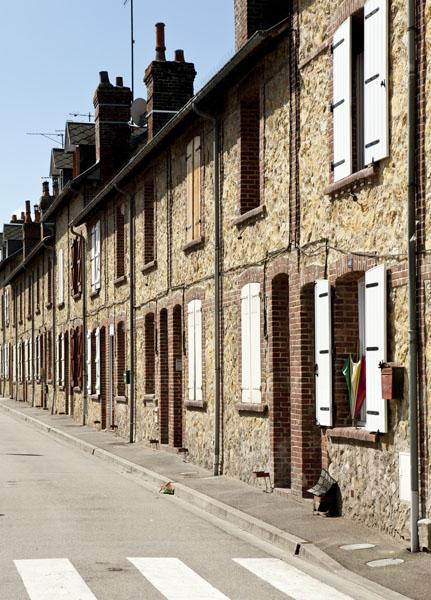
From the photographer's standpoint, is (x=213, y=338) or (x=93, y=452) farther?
(x=93, y=452)

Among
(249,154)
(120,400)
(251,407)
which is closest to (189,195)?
(249,154)

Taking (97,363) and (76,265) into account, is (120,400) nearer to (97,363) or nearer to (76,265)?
(97,363)

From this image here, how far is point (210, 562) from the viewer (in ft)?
33.0

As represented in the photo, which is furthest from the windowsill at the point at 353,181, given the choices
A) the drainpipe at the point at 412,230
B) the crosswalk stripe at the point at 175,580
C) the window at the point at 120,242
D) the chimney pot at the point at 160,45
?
the window at the point at 120,242

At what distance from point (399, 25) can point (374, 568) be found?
5281mm

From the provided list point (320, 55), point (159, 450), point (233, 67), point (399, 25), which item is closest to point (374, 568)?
point (399, 25)

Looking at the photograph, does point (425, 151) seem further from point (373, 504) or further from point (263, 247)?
point (263, 247)

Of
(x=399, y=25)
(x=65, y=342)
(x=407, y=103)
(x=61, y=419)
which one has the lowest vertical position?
(x=61, y=419)

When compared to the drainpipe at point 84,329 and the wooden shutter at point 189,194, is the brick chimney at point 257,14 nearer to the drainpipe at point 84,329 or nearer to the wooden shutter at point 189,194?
the wooden shutter at point 189,194

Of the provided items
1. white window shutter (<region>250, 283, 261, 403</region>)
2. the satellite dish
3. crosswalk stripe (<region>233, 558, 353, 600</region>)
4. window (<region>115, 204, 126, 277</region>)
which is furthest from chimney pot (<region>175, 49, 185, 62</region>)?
crosswalk stripe (<region>233, 558, 353, 600</region>)

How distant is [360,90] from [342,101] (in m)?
0.25

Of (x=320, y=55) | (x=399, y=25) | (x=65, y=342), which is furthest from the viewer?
(x=65, y=342)

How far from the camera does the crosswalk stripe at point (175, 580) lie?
333 inches

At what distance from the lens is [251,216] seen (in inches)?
619
